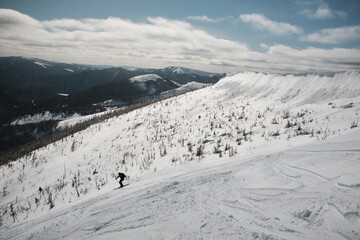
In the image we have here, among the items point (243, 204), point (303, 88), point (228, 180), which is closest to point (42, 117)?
point (303, 88)

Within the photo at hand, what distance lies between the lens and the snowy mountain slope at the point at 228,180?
2.91 m

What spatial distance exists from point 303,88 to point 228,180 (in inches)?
353

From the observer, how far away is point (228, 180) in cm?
434

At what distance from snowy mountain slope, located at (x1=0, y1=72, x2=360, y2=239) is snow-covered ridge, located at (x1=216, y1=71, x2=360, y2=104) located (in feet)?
0.21

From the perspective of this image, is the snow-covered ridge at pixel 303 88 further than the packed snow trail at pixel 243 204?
Yes

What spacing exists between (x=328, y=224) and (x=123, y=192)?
4.12 metres

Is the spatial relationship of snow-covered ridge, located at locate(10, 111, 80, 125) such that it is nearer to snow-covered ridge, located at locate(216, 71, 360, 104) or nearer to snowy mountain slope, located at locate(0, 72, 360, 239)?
snowy mountain slope, located at locate(0, 72, 360, 239)

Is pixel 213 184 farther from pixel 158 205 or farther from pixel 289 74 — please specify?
pixel 289 74

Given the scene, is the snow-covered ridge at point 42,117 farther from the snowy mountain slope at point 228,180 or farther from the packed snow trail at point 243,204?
the packed snow trail at point 243,204

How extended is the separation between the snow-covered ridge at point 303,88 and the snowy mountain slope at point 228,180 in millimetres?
64

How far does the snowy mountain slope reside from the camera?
2.91 meters

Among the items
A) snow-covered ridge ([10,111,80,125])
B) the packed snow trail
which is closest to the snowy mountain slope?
the packed snow trail

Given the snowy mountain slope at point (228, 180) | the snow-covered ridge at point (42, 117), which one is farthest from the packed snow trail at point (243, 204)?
the snow-covered ridge at point (42, 117)

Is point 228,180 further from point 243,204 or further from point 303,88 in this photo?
point 303,88
